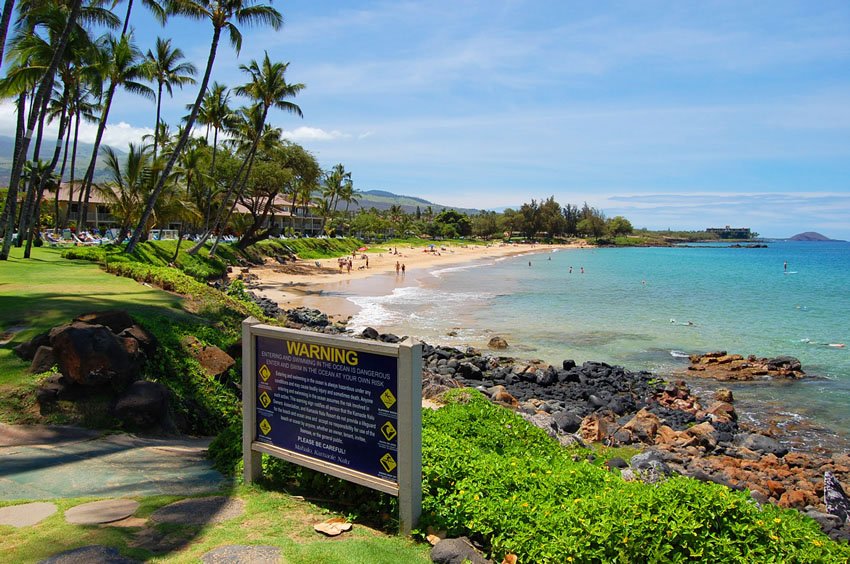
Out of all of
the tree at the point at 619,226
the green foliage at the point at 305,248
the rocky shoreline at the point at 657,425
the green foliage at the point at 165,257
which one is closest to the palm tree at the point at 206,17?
the green foliage at the point at 165,257

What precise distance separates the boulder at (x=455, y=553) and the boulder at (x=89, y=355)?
17.1 ft

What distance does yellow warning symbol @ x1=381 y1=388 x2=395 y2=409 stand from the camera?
467 centimetres

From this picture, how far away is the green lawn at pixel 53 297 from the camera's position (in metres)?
10.3

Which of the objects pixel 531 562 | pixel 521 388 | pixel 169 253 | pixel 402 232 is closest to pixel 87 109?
pixel 169 253

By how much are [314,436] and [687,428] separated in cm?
1070

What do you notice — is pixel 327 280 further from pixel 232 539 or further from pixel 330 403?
pixel 232 539

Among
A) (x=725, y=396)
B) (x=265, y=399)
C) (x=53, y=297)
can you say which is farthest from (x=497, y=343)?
(x=265, y=399)

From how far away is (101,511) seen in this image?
15.7 feet

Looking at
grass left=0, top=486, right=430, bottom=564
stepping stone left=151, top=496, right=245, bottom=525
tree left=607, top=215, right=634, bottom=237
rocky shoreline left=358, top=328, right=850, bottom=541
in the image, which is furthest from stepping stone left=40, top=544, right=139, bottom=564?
tree left=607, top=215, right=634, bottom=237

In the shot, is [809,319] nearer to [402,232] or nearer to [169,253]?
[169,253]

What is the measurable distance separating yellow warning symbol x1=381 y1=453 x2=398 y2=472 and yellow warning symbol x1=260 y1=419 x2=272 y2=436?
123 centimetres

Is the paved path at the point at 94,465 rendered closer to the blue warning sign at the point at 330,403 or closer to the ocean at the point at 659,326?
the blue warning sign at the point at 330,403

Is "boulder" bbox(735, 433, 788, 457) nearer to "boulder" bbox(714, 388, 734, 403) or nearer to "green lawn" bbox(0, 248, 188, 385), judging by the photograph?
"boulder" bbox(714, 388, 734, 403)

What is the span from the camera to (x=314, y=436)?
512 cm
